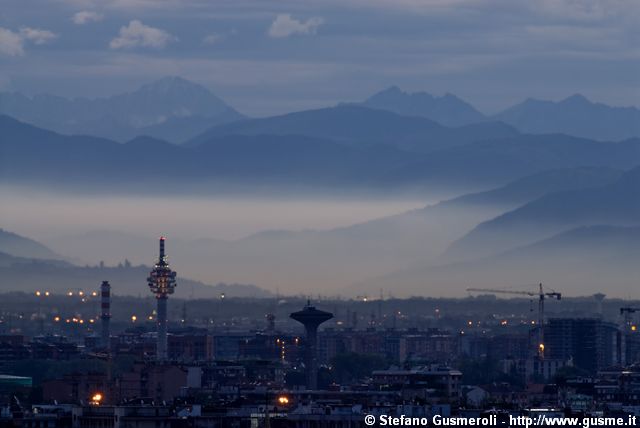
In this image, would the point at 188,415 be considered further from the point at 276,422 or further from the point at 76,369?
the point at 76,369

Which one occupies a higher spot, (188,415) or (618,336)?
(618,336)

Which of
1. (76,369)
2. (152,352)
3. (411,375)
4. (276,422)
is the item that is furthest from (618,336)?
(276,422)

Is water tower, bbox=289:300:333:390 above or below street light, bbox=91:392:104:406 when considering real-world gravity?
above

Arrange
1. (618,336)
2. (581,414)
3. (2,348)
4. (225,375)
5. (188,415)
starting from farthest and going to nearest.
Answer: (618,336), (2,348), (225,375), (188,415), (581,414)

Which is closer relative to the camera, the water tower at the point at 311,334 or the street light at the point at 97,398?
the street light at the point at 97,398

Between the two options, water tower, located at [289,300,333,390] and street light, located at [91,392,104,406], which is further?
water tower, located at [289,300,333,390]

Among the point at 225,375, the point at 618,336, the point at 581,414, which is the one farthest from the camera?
the point at 618,336

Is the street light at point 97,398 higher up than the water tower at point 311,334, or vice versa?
the water tower at point 311,334

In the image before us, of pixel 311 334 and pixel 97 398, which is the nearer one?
pixel 97 398

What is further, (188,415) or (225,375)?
(225,375)

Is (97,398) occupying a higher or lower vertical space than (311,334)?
lower
